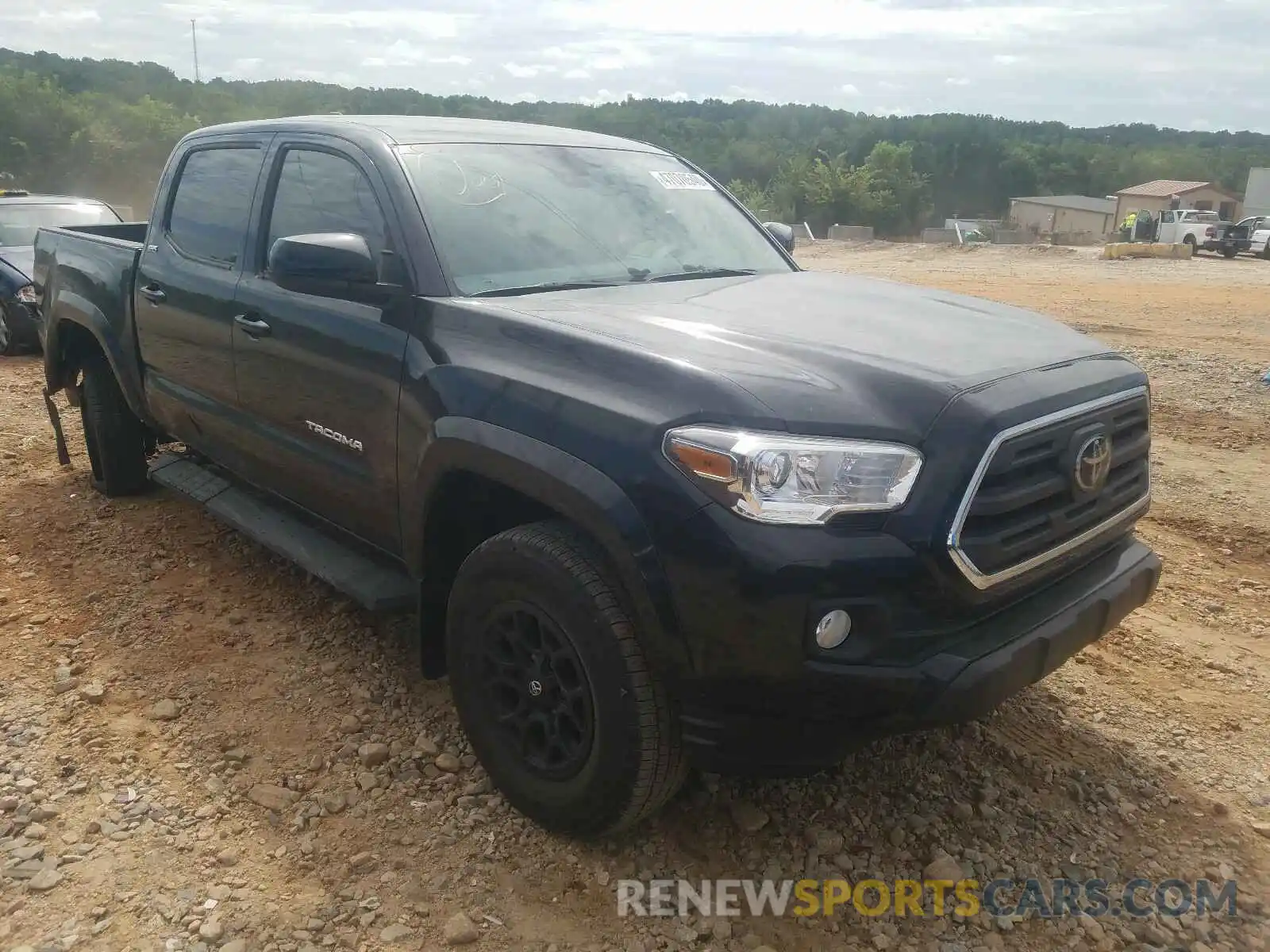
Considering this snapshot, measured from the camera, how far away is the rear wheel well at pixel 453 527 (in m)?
2.88

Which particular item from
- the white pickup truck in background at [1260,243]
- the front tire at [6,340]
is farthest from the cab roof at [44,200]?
the white pickup truck in background at [1260,243]

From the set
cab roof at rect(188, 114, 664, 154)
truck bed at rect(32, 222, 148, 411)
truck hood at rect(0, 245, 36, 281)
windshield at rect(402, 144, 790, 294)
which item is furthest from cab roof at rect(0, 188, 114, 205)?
windshield at rect(402, 144, 790, 294)

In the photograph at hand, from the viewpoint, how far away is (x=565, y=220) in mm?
3426

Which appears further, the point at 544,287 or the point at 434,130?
the point at 434,130

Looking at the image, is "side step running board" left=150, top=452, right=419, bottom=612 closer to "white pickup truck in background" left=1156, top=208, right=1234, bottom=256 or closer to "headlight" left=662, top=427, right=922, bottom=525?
"headlight" left=662, top=427, right=922, bottom=525

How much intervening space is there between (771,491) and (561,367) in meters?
0.69

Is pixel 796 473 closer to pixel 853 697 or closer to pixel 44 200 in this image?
pixel 853 697

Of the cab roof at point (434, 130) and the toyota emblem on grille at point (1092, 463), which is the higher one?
the cab roof at point (434, 130)

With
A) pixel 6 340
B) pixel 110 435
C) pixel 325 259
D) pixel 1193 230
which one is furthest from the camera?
pixel 1193 230

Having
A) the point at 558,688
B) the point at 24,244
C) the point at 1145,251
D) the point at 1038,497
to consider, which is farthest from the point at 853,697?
the point at 1145,251

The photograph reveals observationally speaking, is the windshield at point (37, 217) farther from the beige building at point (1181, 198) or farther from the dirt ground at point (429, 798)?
the beige building at point (1181, 198)

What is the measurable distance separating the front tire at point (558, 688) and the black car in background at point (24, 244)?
8194 mm

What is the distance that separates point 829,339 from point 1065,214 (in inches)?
3124

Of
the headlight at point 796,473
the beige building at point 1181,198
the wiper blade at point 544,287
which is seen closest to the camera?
the headlight at point 796,473
